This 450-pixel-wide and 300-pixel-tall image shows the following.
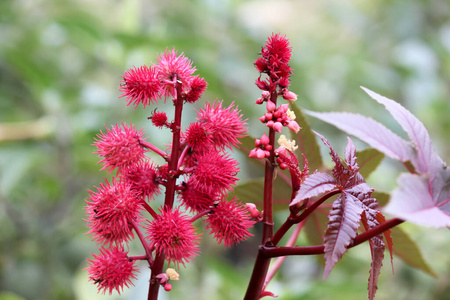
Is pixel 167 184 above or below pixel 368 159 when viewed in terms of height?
below

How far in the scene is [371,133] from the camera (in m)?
0.26

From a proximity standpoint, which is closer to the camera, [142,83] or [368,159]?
[142,83]

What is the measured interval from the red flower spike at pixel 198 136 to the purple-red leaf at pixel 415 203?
0.13 meters

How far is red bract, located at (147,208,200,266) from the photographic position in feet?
0.97

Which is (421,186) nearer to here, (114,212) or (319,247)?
(319,247)

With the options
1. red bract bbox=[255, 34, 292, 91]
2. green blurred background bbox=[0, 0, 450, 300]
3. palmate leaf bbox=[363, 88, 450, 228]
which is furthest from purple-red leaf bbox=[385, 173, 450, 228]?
green blurred background bbox=[0, 0, 450, 300]

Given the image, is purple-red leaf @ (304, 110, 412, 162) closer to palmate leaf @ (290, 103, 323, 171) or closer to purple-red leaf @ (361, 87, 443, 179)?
purple-red leaf @ (361, 87, 443, 179)

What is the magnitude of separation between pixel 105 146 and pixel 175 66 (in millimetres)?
72

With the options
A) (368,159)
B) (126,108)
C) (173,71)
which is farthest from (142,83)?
(126,108)

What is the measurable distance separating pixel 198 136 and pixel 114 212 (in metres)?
0.07

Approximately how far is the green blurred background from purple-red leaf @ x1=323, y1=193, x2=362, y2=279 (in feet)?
1.93

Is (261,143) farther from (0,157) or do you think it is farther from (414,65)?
(414,65)

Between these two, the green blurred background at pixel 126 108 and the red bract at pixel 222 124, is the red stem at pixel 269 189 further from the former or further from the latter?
the green blurred background at pixel 126 108

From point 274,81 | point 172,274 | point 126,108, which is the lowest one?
point 172,274
